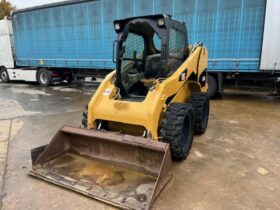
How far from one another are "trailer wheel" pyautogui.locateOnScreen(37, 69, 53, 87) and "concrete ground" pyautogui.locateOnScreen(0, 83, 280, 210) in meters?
6.61

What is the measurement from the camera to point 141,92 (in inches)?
167

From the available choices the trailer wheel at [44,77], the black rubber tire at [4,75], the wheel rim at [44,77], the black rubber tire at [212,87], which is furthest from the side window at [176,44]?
the black rubber tire at [4,75]

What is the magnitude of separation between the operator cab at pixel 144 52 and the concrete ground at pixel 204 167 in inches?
59.2

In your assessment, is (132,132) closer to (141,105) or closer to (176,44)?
(141,105)

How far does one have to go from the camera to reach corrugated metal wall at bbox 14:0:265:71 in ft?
24.4

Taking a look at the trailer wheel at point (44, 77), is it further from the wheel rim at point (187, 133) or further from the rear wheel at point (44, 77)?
the wheel rim at point (187, 133)

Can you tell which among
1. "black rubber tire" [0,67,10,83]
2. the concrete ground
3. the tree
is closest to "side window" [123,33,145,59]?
the concrete ground

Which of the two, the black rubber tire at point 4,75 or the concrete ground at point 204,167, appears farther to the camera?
the black rubber tire at point 4,75

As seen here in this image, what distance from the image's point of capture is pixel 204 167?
11.4ft

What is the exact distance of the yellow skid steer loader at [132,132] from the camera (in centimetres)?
278

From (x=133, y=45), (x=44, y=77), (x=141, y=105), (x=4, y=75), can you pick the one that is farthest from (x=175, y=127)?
(x=4, y=75)

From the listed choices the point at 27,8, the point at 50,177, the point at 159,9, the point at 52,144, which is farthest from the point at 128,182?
the point at 27,8

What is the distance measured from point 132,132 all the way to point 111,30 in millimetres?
7373

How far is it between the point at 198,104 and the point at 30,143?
3.39 metres
